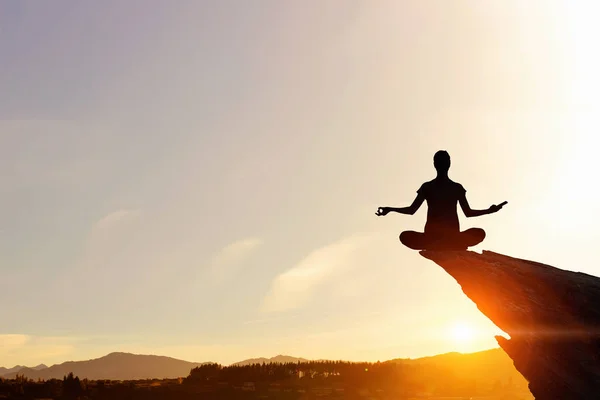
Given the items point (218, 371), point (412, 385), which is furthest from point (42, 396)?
point (412, 385)

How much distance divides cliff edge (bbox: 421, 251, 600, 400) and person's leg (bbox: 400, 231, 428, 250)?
52.4 inches

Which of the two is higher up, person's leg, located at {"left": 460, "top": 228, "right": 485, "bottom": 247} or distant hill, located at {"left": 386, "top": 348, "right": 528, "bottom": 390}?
distant hill, located at {"left": 386, "top": 348, "right": 528, "bottom": 390}

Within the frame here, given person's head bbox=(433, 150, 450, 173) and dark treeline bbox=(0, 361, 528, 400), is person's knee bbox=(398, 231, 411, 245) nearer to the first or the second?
person's head bbox=(433, 150, 450, 173)

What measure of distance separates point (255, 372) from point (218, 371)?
9.84ft

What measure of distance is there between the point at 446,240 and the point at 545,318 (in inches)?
112

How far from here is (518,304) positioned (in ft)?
24.5

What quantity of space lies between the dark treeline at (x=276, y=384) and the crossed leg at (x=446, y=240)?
97.2 ft

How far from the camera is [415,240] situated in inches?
391

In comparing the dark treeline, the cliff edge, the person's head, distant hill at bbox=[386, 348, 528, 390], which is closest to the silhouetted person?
the person's head

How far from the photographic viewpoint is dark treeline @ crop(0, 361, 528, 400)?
34.3 m

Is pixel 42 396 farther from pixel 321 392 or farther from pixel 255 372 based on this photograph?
pixel 321 392

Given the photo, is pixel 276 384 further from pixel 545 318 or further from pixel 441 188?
pixel 545 318

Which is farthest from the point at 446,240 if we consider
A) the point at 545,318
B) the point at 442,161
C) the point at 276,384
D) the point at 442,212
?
the point at 276,384

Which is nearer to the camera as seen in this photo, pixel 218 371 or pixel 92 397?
pixel 92 397
